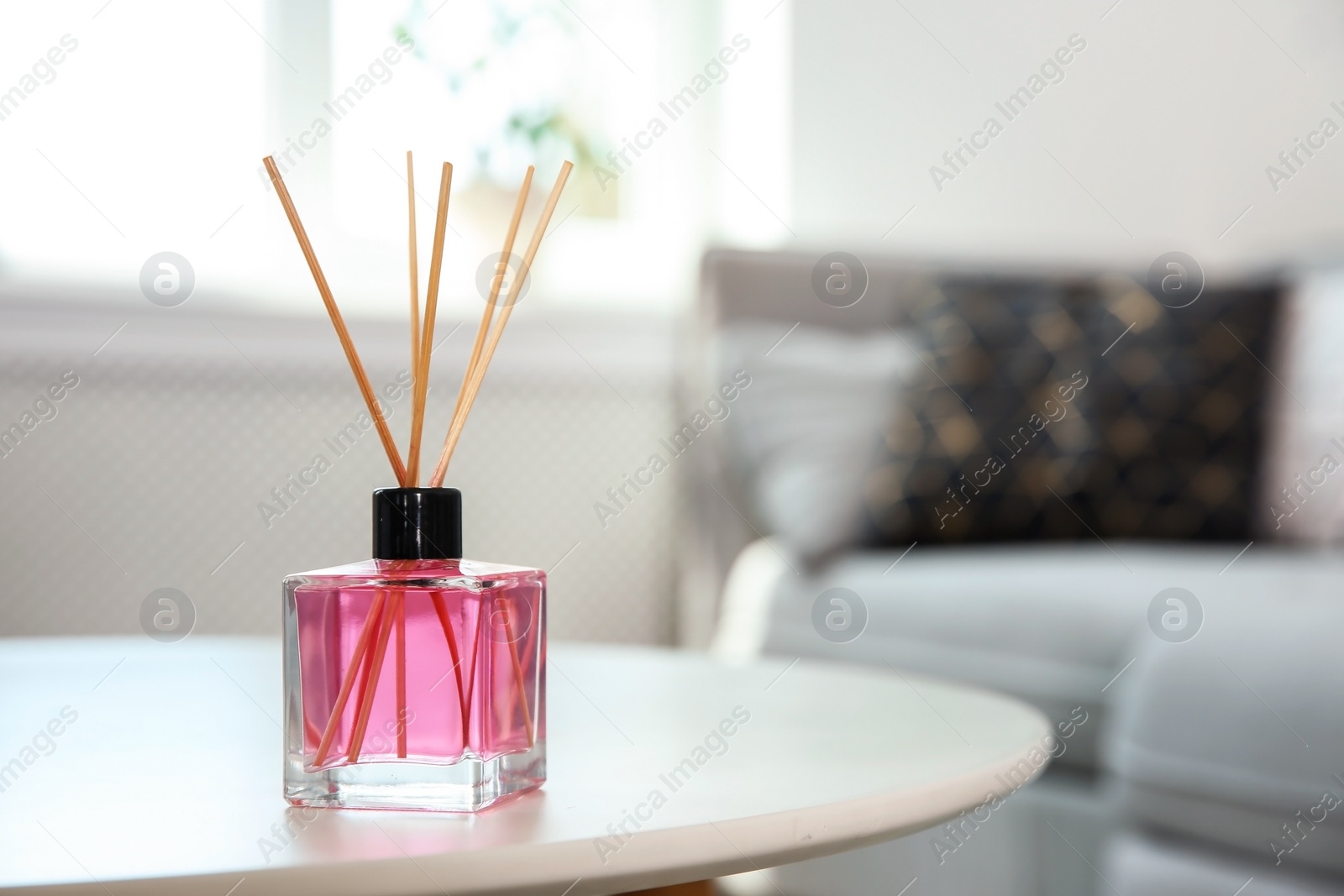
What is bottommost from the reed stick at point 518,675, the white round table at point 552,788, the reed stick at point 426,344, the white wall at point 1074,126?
the white round table at point 552,788

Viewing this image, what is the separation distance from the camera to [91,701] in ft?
2.35

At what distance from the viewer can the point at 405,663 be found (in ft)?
1.54

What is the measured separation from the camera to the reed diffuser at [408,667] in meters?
0.46

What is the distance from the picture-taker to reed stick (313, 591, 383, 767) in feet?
1.52

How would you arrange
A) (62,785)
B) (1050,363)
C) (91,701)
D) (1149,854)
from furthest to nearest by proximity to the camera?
1. (1050,363)
2. (1149,854)
3. (91,701)
4. (62,785)

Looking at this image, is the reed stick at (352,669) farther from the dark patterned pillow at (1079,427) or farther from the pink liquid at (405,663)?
the dark patterned pillow at (1079,427)

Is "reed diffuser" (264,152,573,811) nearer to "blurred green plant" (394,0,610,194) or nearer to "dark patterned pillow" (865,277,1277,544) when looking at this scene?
"dark patterned pillow" (865,277,1277,544)

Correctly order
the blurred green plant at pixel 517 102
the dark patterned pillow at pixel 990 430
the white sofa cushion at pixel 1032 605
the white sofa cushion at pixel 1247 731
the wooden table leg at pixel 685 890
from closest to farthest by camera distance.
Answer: the wooden table leg at pixel 685 890 → the white sofa cushion at pixel 1247 731 → the white sofa cushion at pixel 1032 605 → the dark patterned pillow at pixel 990 430 → the blurred green plant at pixel 517 102

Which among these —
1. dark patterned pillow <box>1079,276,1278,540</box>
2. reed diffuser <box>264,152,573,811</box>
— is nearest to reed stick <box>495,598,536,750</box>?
reed diffuser <box>264,152,573,811</box>

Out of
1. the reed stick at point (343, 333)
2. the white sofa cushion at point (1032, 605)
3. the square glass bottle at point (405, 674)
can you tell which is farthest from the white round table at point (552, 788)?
the white sofa cushion at point (1032, 605)

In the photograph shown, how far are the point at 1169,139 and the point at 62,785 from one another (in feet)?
7.92

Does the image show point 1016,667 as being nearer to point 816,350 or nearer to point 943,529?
point 943,529

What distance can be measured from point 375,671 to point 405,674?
1 centimetres

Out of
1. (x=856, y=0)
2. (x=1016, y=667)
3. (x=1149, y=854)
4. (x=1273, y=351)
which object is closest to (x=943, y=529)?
(x=1016, y=667)
